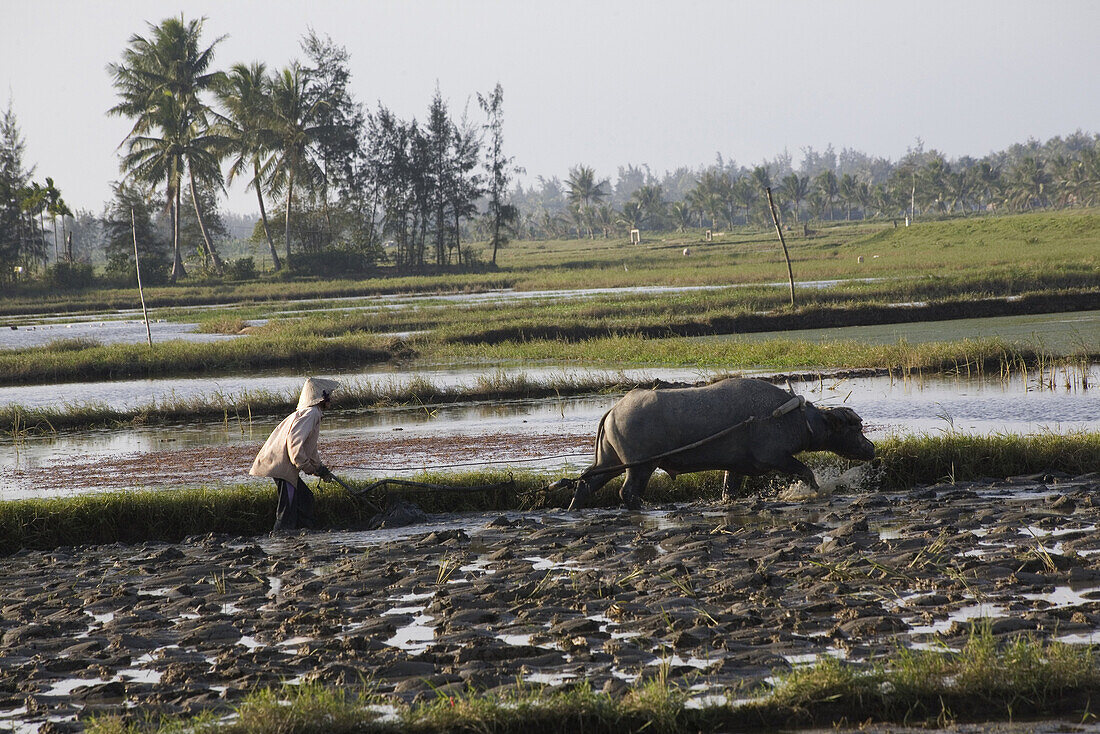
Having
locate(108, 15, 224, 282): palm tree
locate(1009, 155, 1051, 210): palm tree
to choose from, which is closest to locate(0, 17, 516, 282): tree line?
locate(108, 15, 224, 282): palm tree

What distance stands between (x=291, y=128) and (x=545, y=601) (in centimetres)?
4537

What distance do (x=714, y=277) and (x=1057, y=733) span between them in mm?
32695

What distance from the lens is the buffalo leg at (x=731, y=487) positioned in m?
8.15

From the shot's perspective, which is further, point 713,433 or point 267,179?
point 267,179

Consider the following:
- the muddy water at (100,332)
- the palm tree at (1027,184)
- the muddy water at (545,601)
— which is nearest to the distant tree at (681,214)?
the palm tree at (1027,184)

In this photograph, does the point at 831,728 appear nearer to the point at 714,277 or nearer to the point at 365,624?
the point at 365,624

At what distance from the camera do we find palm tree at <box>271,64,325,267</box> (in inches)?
1853

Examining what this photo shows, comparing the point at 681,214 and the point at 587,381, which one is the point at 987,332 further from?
the point at 681,214

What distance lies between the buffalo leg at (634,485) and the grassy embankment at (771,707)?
157 inches

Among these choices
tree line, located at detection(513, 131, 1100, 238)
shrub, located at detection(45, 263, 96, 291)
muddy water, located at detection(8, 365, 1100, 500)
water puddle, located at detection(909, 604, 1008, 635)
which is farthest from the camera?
tree line, located at detection(513, 131, 1100, 238)

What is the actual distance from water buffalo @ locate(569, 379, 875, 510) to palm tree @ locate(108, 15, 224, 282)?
41104 millimetres

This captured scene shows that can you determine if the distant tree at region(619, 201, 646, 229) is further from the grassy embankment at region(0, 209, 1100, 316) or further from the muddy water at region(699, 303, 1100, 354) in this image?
the muddy water at region(699, 303, 1100, 354)

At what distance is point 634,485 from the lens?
25.9ft

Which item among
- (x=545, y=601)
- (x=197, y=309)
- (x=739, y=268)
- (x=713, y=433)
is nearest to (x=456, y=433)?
(x=713, y=433)
